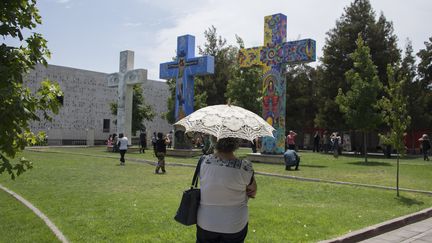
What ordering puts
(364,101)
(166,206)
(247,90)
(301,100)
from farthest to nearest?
(301,100) < (247,90) < (364,101) < (166,206)

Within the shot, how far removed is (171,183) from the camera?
1323cm

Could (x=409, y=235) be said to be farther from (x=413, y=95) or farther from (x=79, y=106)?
(x=79, y=106)

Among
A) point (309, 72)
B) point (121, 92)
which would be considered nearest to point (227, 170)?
point (121, 92)

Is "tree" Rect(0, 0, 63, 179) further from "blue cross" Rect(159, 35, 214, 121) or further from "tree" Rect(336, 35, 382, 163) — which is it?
"blue cross" Rect(159, 35, 214, 121)

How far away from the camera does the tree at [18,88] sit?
146 inches

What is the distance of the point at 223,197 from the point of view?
4191mm

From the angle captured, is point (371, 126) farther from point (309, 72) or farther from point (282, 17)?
point (309, 72)

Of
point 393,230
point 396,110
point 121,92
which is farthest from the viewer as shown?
point 121,92

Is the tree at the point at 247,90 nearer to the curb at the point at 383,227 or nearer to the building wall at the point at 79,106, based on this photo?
the building wall at the point at 79,106

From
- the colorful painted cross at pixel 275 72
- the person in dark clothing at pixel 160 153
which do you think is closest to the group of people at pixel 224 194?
the person in dark clothing at pixel 160 153

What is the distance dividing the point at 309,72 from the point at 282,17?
86.2ft

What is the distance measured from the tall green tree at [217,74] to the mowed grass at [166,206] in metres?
37.0

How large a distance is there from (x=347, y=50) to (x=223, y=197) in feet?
119

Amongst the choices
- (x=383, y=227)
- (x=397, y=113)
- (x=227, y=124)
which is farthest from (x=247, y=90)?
(x=227, y=124)
